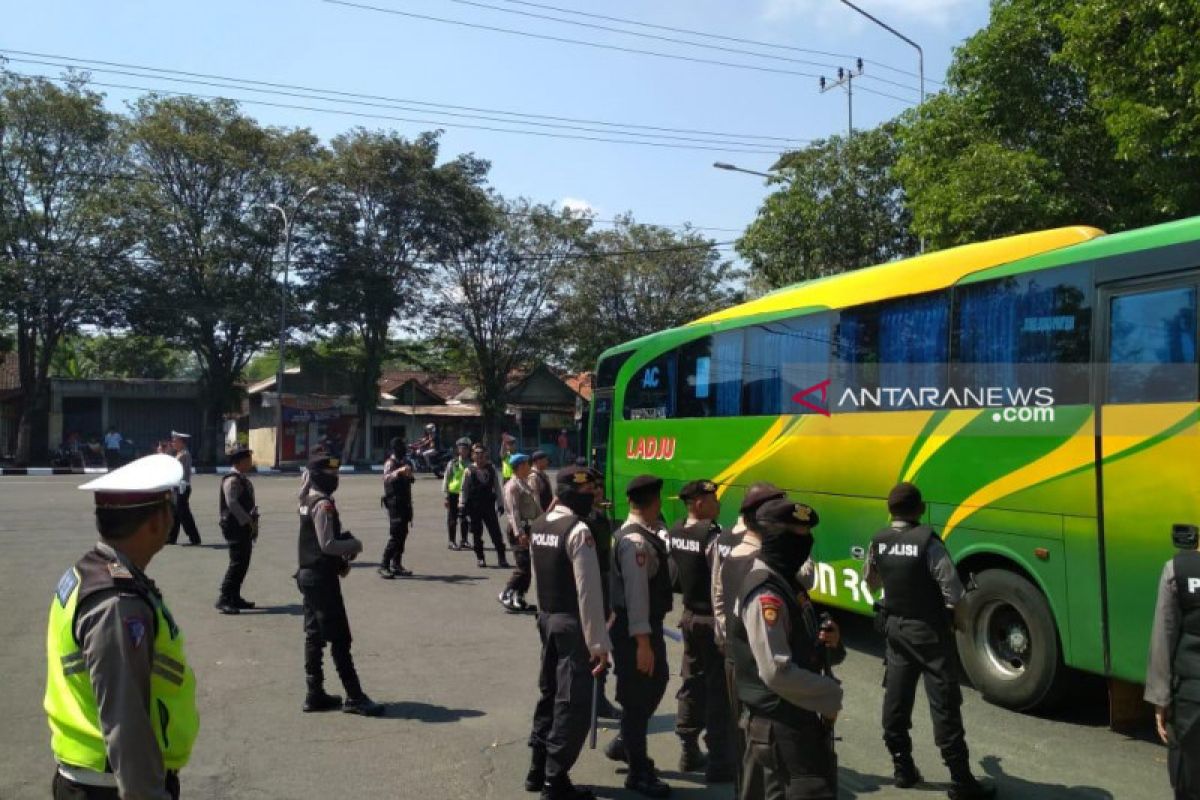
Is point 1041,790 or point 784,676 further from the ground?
point 784,676

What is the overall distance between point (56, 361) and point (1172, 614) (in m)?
56.8

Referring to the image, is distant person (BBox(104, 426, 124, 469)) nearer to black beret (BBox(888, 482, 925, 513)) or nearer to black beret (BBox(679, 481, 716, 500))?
black beret (BBox(679, 481, 716, 500))

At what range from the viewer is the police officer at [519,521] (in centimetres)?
1015

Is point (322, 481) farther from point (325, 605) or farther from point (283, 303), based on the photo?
point (283, 303)

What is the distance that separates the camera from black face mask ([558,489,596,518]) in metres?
5.54

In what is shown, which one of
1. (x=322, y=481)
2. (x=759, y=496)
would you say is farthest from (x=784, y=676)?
(x=322, y=481)

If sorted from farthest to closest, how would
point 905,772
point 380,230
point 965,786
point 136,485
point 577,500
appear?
point 380,230
point 577,500
point 905,772
point 965,786
point 136,485

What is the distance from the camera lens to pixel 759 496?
421cm

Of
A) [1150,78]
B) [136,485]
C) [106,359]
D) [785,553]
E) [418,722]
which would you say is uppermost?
[1150,78]

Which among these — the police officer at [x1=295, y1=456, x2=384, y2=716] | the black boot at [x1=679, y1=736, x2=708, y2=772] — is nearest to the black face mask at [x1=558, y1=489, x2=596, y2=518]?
the black boot at [x1=679, y1=736, x2=708, y2=772]

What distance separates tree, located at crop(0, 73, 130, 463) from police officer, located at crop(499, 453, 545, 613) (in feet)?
101

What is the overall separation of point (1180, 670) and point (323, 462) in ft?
17.6

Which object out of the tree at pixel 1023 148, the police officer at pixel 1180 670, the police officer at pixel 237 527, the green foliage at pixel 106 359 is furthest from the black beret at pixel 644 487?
the green foliage at pixel 106 359

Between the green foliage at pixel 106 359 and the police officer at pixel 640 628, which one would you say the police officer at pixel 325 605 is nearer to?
the police officer at pixel 640 628
